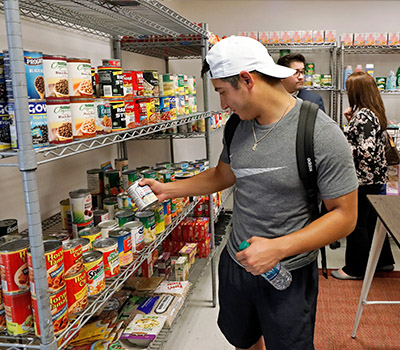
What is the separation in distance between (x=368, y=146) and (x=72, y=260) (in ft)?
8.77

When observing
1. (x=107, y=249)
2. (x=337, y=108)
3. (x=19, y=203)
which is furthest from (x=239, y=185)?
(x=337, y=108)

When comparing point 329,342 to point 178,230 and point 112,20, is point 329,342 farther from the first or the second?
point 112,20

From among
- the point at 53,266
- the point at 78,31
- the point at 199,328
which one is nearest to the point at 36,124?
the point at 53,266

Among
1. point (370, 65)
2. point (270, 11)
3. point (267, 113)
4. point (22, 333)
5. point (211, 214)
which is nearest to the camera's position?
point (22, 333)

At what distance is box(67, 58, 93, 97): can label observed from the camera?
51.6 inches

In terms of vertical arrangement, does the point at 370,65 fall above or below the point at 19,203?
above

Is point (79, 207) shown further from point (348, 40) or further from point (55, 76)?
point (348, 40)

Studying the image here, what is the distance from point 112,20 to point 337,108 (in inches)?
129

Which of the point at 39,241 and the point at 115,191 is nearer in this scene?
the point at 39,241

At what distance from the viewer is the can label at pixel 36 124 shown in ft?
3.47

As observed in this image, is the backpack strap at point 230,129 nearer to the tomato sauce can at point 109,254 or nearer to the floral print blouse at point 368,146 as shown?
the tomato sauce can at point 109,254

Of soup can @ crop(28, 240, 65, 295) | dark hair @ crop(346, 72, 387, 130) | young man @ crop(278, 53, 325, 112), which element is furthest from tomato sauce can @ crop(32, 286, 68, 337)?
dark hair @ crop(346, 72, 387, 130)

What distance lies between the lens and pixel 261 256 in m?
1.34

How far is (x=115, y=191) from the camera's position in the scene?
222cm
